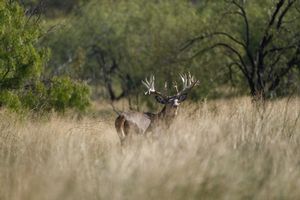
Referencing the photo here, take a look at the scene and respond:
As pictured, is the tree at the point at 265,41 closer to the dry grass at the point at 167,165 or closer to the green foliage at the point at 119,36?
the green foliage at the point at 119,36

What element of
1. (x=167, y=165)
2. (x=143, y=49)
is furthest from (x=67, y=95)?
(x=143, y=49)

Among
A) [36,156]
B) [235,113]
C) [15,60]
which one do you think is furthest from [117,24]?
[36,156]

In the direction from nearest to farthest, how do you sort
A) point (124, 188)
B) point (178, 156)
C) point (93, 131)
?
1. point (124, 188)
2. point (178, 156)
3. point (93, 131)

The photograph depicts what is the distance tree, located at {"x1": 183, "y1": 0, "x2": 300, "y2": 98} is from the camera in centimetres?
2314

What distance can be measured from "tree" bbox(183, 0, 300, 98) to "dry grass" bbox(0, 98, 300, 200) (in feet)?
32.9

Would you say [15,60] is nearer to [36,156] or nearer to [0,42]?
[0,42]

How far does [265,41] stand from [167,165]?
1511cm

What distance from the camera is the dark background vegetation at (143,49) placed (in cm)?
1708

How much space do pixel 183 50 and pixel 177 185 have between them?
57.8ft

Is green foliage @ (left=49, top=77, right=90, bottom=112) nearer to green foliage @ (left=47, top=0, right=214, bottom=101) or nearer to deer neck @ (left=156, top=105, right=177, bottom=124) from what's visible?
deer neck @ (left=156, top=105, right=177, bottom=124)

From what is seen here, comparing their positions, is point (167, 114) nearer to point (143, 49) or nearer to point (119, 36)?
point (143, 49)

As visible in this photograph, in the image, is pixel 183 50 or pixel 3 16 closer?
pixel 3 16

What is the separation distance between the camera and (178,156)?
9.23 m

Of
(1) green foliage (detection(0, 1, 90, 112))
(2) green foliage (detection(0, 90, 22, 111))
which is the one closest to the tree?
(1) green foliage (detection(0, 1, 90, 112))
